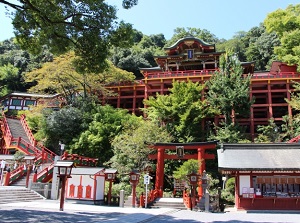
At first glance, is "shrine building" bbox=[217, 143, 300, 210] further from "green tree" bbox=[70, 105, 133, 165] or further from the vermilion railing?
"green tree" bbox=[70, 105, 133, 165]

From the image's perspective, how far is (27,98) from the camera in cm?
3828

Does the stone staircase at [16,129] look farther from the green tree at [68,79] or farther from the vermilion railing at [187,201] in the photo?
the vermilion railing at [187,201]

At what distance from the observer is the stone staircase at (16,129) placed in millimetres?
26547

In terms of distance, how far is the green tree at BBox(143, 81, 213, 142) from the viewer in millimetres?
23656

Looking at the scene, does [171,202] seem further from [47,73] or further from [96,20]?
[47,73]

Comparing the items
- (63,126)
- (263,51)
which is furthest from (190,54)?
(263,51)

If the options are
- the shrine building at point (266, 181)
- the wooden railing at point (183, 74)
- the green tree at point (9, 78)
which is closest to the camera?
the shrine building at point (266, 181)

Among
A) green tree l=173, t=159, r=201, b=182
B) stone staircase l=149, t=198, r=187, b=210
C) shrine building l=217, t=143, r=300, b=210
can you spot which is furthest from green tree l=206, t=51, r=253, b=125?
stone staircase l=149, t=198, r=187, b=210

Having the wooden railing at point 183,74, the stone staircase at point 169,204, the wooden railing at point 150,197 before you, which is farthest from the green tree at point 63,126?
the stone staircase at point 169,204

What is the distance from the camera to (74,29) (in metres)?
11.2

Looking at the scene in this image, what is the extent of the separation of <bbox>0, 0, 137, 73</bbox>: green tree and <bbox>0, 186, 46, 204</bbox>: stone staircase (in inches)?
337

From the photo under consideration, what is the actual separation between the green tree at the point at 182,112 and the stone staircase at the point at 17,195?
11.2 m

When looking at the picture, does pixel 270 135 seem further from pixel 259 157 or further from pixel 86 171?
pixel 86 171

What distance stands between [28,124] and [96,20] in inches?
840
